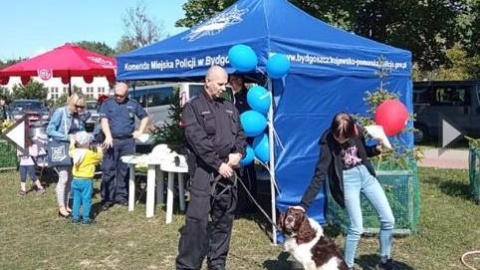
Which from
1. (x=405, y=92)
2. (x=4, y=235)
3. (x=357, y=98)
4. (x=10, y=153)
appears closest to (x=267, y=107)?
(x=357, y=98)

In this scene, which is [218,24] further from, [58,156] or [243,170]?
[58,156]

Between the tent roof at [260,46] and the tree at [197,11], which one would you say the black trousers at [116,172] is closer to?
the tent roof at [260,46]

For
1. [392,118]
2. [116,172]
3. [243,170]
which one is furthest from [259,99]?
[116,172]

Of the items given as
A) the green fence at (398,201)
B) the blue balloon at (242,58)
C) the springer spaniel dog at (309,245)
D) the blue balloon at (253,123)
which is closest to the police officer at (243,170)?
the blue balloon at (253,123)

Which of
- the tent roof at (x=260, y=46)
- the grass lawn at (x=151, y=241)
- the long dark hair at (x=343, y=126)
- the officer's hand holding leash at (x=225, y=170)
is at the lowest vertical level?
the grass lawn at (x=151, y=241)

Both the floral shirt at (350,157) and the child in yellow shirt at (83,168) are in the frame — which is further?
the child in yellow shirt at (83,168)

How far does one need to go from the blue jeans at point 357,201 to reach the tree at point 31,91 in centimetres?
4711

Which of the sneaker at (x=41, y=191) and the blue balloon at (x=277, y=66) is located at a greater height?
the blue balloon at (x=277, y=66)

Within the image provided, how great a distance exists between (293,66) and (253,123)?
0.92 meters

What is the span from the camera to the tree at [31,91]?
49.5m

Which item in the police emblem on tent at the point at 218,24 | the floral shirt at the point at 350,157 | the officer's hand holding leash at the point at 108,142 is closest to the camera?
the floral shirt at the point at 350,157

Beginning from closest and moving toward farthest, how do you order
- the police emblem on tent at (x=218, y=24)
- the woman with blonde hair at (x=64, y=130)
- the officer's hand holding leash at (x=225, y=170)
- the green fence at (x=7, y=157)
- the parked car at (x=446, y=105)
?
the officer's hand holding leash at (x=225, y=170)
the police emblem on tent at (x=218, y=24)
the woman with blonde hair at (x=64, y=130)
the green fence at (x=7, y=157)
the parked car at (x=446, y=105)

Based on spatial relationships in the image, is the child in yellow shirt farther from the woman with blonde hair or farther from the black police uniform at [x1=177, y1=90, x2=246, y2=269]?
the black police uniform at [x1=177, y1=90, x2=246, y2=269]

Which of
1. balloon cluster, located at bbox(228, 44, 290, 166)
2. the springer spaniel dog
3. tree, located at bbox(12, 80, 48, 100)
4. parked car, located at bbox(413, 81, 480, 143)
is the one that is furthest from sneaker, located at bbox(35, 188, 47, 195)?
tree, located at bbox(12, 80, 48, 100)
